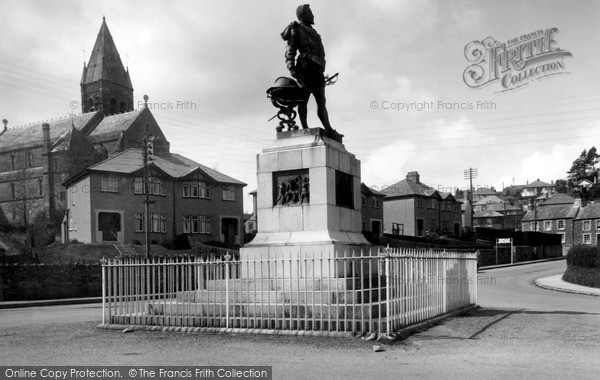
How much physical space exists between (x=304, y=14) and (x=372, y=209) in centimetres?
5103

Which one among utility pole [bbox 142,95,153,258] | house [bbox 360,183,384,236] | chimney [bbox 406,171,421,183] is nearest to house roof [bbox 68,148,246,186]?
utility pole [bbox 142,95,153,258]

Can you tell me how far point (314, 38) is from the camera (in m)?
13.5

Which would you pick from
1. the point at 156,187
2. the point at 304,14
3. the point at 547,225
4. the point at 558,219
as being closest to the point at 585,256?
the point at 304,14

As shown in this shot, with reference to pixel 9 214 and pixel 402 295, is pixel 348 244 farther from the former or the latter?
pixel 9 214

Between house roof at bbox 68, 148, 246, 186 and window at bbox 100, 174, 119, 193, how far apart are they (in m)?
0.57

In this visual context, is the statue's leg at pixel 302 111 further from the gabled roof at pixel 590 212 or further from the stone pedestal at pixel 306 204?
the gabled roof at pixel 590 212

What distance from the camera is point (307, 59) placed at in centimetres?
1335

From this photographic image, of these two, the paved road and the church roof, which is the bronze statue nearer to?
the paved road

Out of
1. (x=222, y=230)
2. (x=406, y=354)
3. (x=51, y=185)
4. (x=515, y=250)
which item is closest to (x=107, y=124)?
(x=51, y=185)

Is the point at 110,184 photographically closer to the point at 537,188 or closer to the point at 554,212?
the point at 554,212

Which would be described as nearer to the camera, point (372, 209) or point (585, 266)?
point (585, 266)

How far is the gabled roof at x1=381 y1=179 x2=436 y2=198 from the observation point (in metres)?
68.9

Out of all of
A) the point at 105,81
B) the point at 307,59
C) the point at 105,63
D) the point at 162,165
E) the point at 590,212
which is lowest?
the point at 590,212

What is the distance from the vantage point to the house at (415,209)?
67.8 metres
